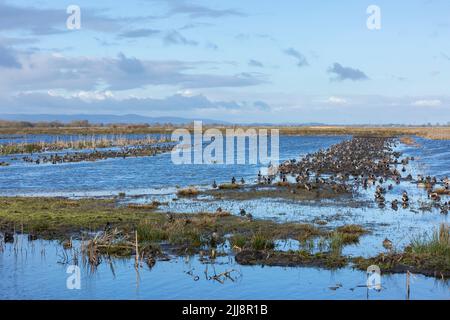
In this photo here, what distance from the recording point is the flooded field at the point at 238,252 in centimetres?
1305

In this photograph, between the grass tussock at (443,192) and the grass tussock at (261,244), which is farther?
the grass tussock at (443,192)

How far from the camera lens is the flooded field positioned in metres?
13.1

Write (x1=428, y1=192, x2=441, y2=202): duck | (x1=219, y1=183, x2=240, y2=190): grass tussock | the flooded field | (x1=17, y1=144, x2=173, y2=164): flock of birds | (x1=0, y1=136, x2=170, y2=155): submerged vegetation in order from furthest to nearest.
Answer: (x1=0, y1=136, x2=170, y2=155): submerged vegetation
(x1=17, y1=144, x2=173, y2=164): flock of birds
(x1=219, y1=183, x2=240, y2=190): grass tussock
(x1=428, y1=192, x2=441, y2=202): duck
the flooded field

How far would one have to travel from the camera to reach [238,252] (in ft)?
51.8

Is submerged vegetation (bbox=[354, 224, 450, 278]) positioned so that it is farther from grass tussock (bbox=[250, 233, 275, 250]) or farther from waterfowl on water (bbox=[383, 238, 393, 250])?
grass tussock (bbox=[250, 233, 275, 250])

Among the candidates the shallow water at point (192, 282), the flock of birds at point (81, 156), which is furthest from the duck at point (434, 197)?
the flock of birds at point (81, 156)

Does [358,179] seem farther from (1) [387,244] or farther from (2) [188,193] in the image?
(1) [387,244]

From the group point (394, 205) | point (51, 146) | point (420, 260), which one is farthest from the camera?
point (51, 146)

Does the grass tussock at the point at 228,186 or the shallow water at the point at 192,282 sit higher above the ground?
the grass tussock at the point at 228,186

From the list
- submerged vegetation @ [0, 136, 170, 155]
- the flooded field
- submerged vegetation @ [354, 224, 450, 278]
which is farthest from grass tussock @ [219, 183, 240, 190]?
submerged vegetation @ [0, 136, 170, 155]

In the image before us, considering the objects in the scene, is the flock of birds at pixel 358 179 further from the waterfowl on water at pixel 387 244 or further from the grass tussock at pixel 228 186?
the waterfowl on water at pixel 387 244

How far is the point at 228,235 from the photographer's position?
60.2ft

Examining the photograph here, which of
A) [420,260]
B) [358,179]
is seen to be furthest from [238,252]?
[358,179]

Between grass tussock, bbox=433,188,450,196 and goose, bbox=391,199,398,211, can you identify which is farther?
grass tussock, bbox=433,188,450,196
